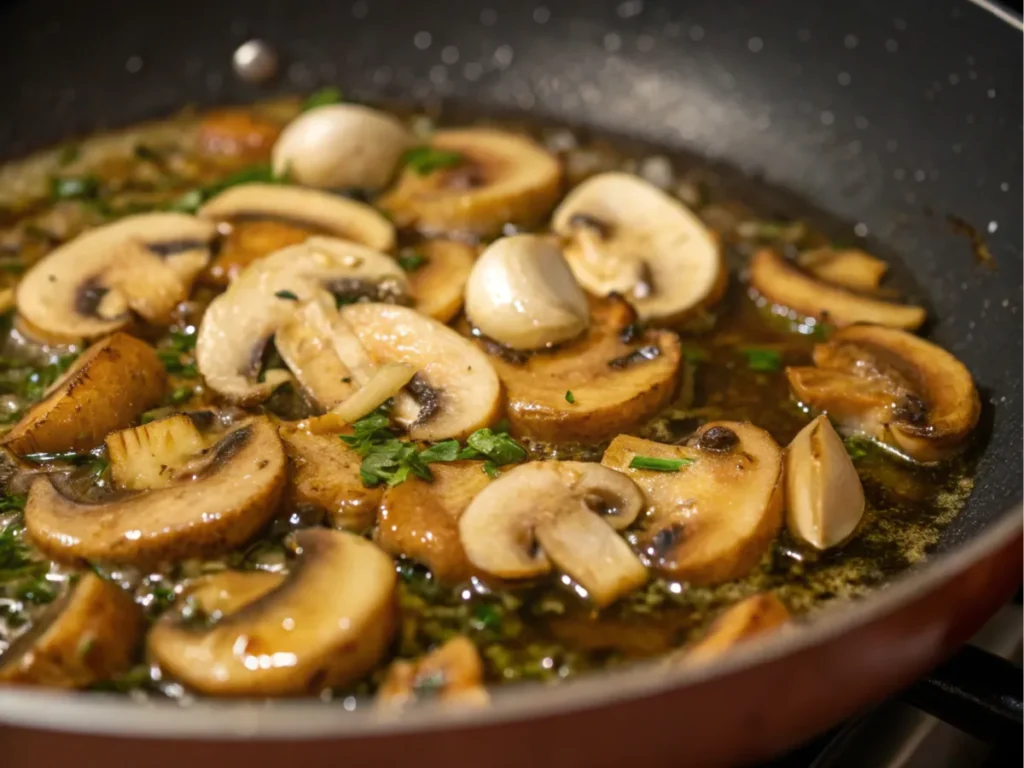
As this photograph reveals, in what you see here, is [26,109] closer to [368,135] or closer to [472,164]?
[368,135]

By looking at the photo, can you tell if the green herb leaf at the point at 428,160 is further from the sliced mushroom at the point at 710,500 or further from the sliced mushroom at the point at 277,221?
the sliced mushroom at the point at 710,500

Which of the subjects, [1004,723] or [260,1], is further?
[260,1]

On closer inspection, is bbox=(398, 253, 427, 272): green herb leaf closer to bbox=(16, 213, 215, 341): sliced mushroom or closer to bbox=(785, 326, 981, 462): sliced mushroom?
bbox=(16, 213, 215, 341): sliced mushroom

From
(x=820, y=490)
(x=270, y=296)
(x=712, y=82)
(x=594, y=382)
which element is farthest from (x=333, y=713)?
(x=712, y=82)

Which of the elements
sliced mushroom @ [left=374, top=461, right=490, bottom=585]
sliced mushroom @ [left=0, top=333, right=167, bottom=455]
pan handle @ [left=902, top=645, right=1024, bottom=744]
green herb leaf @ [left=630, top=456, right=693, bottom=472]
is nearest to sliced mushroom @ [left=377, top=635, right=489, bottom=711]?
sliced mushroom @ [left=374, top=461, right=490, bottom=585]

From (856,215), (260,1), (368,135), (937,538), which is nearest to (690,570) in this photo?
(937,538)
